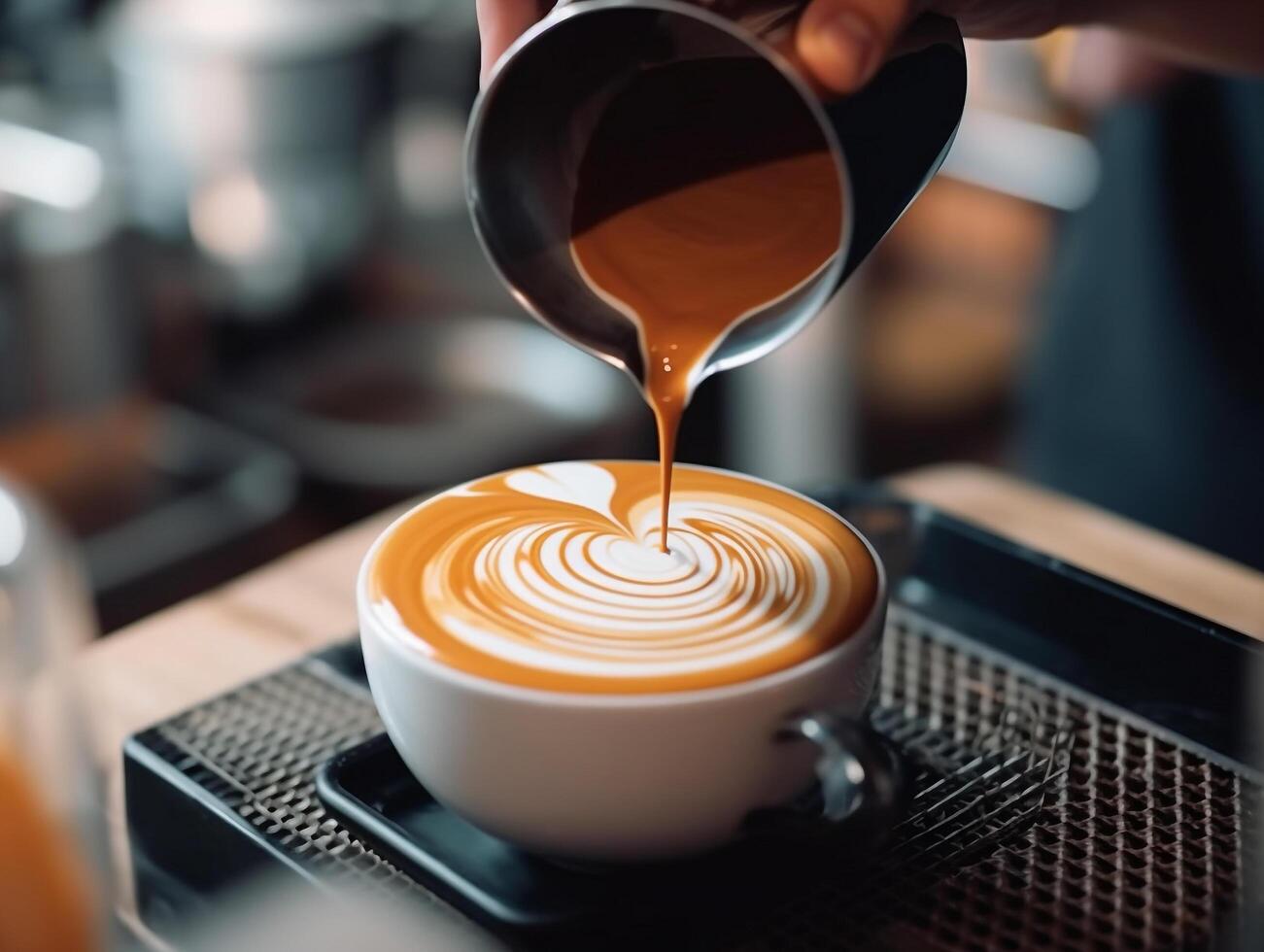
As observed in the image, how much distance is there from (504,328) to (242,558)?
1.76 ft

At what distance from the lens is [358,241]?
2311 mm

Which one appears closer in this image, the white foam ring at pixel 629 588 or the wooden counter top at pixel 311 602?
the white foam ring at pixel 629 588

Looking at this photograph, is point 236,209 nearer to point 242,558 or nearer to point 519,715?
point 242,558

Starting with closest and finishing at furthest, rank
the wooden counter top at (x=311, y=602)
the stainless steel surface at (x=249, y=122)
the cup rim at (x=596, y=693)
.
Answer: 1. the cup rim at (x=596, y=693)
2. the wooden counter top at (x=311, y=602)
3. the stainless steel surface at (x=249, y=122)

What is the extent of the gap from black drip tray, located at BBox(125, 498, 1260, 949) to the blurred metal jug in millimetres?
230

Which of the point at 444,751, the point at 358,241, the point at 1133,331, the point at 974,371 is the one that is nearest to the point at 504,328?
the point at 358,241

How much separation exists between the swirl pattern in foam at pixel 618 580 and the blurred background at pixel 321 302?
46.8 inches

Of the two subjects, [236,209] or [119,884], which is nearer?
[119,884]

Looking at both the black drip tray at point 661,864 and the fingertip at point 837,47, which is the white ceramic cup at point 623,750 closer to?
the black drip tray at point 661,864

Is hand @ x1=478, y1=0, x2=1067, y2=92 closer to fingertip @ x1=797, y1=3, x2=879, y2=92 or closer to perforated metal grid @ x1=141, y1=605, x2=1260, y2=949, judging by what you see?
fingertip @ x1=797, y1=3, x2=879, y2=92

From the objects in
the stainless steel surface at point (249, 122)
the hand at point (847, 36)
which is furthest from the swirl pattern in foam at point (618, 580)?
the stainless steel surface at point (249, 122)

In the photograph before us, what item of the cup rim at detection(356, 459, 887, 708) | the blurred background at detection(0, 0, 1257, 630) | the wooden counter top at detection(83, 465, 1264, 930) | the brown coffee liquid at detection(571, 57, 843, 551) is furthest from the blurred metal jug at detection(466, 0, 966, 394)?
the blurred background at detection(0, 0, 1257, 630)

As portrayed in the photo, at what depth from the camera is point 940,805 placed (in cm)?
76

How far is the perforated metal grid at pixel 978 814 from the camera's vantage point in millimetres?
690
